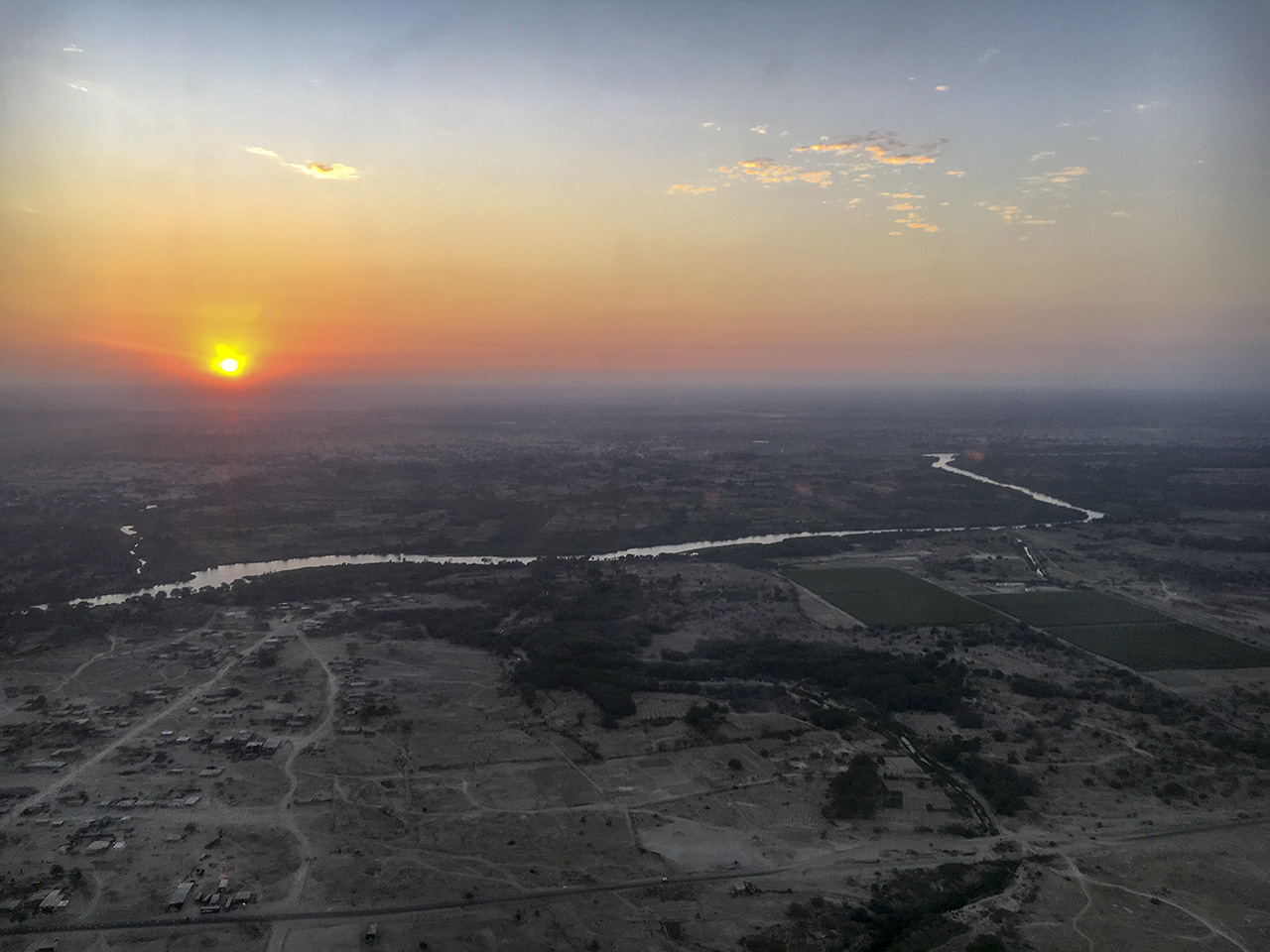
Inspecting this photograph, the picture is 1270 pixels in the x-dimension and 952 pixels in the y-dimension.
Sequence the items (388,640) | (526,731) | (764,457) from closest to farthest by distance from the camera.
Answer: (526,731) → (388,640) → (764,457)

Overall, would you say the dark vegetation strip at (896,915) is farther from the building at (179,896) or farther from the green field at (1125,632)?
the green field at (1125,632)

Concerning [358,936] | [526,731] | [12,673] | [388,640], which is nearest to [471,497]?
[388,640]

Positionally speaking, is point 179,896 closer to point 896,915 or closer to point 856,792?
point 896,915

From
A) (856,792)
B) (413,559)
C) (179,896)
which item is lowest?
(413,559)

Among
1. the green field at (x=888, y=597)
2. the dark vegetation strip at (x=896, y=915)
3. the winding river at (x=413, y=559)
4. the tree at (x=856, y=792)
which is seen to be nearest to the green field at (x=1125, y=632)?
the green field at (x=888, y=597)

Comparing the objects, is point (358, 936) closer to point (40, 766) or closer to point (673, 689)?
point (40, 766)

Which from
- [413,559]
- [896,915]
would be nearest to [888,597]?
[896,915]

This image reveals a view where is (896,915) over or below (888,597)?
below
